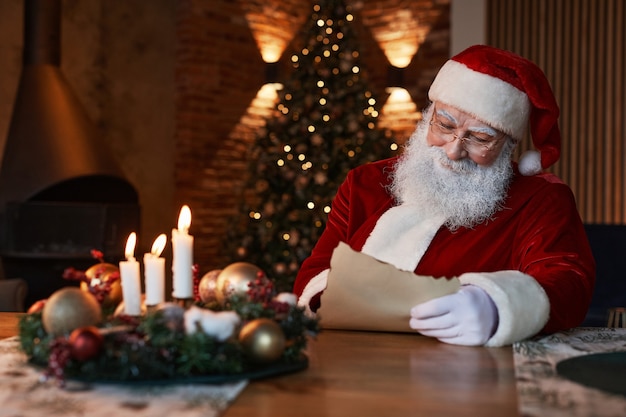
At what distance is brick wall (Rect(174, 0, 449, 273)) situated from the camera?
6.46 meters

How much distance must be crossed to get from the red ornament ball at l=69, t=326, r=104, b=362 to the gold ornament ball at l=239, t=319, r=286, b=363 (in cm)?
20

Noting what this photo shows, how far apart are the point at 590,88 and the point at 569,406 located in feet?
16.6

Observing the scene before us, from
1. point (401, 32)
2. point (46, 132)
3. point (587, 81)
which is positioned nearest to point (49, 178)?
point (46, 132)

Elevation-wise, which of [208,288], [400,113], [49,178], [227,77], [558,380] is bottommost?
[558,380]

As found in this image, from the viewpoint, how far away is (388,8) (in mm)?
6918

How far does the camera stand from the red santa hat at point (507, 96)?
205 centimetres

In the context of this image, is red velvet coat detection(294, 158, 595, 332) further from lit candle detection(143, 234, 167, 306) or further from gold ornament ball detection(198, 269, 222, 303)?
lit candle detection(143, 234, 167, 306)

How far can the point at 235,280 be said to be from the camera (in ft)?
4.55

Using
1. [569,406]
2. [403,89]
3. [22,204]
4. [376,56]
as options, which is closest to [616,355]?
[569,406]

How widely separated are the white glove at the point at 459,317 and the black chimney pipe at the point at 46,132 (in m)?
3.75

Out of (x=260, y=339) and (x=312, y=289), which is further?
(x=312, y=289)

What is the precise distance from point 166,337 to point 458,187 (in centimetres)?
113

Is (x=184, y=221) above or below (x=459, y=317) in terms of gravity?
above

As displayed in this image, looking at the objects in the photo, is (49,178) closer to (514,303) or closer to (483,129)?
(483,129)
